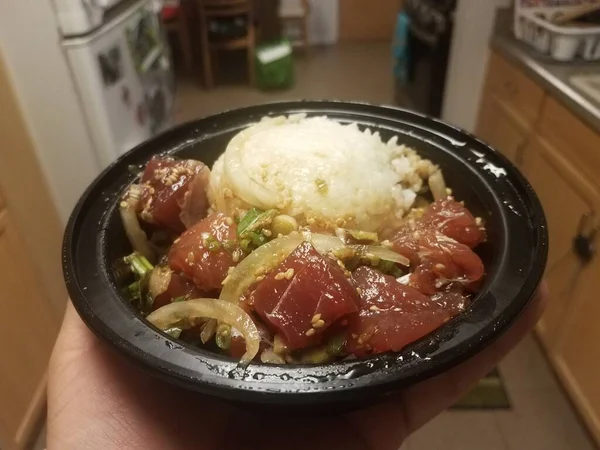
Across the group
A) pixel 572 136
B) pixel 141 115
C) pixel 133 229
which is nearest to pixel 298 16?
pixel 141 115

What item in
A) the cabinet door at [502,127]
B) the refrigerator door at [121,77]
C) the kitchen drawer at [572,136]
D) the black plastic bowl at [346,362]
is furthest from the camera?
the cabinet door at [502,127]

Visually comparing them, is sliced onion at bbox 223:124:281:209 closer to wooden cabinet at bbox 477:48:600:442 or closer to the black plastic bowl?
the black plastic bowl

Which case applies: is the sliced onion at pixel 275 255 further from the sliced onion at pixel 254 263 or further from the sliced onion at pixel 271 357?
the sliced onion at pixel 271 357

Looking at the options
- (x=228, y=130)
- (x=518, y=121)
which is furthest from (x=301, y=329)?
(x=518, y=121)

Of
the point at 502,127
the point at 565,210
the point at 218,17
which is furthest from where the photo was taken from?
the point at 218,17

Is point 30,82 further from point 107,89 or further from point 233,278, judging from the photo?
point 233,278

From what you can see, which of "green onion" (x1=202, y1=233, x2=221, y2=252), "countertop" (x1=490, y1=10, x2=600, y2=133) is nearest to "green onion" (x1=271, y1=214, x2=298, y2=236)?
"green onion" (x1=202, y1=233, x2=221, y2=252)

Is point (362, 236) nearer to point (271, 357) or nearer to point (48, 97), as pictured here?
point (271, 357)

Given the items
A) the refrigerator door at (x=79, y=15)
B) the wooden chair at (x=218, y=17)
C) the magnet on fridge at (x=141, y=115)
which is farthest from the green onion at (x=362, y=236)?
the wooden chair at (x=218, y=17)
